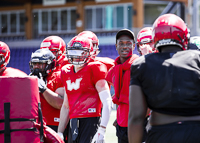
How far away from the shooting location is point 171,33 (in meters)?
2.40

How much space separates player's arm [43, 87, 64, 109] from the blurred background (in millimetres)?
12391

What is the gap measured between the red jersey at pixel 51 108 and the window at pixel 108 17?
1376 centimetres

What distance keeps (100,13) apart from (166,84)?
16726mm

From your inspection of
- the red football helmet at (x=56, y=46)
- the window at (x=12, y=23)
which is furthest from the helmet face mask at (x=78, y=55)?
the window at (x=12, y=23)

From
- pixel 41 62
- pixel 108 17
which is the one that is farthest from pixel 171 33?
pixel 108 17

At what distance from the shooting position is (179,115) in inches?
88.4

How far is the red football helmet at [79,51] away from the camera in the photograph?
391cm

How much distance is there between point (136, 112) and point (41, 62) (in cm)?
217

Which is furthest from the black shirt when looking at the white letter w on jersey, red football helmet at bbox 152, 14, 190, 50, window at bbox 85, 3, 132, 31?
window at bbox 85, 3, 132, 31

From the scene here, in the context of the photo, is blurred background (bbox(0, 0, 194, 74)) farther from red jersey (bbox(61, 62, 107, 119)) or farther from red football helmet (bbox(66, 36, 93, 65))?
red jersey (bbox(61, 62, 107, 119))

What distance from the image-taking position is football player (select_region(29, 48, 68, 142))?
4195mm

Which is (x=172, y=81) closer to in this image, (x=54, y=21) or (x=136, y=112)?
(x=136, y=112)

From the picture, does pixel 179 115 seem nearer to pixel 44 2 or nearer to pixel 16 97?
pixel 16 97

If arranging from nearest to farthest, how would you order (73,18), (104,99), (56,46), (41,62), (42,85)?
1. (104,99)
2. (42,85)
3. (41,62)
4. (56,46)
5. (73,18)
